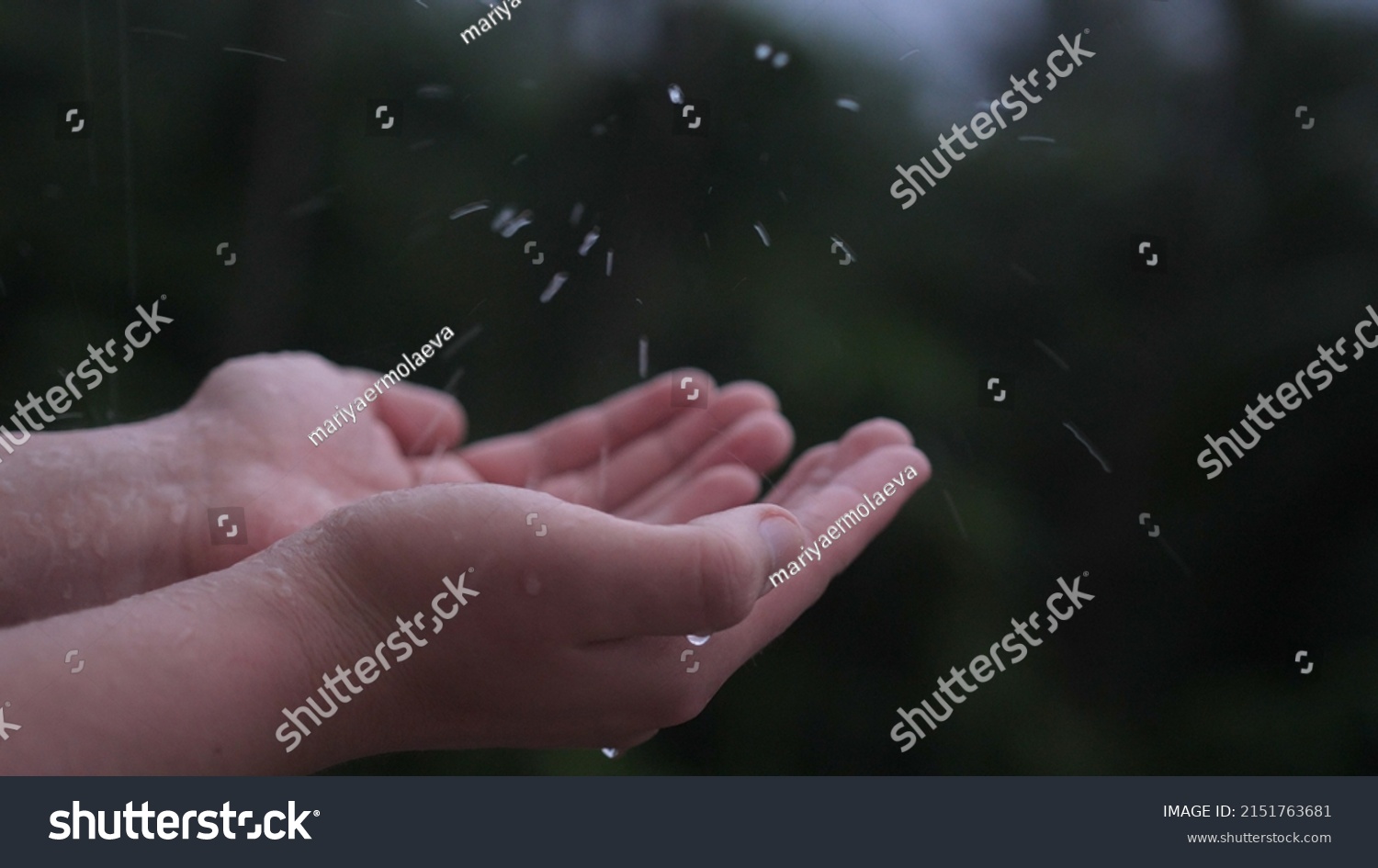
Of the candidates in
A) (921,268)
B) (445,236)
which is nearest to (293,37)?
(445,236)

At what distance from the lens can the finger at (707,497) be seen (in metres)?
0.62

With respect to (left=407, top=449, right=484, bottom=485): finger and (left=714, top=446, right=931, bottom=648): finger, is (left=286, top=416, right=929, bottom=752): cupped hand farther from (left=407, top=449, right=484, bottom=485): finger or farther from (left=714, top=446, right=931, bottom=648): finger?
(left=407, top=449, right=484, bottom=485): finger

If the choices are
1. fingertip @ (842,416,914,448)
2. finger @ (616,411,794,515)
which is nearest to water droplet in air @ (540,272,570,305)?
finger @ (616,411,794,515)

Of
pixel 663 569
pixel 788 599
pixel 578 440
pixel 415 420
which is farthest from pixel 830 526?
pixel 415 420

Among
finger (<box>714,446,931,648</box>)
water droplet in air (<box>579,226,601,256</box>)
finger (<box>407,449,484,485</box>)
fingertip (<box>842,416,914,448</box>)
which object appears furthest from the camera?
water droplet in air (<box>579,226,601,256</box>)

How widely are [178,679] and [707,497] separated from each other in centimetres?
32

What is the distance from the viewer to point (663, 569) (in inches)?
15.1

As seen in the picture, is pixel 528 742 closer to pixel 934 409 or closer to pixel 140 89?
pixel 934 409

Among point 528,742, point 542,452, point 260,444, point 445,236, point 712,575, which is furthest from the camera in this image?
point 445,236

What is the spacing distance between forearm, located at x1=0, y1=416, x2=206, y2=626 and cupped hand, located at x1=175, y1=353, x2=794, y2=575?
15 mm

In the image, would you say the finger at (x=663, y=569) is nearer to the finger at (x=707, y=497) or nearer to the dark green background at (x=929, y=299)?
the finger at (x=707, y=497)

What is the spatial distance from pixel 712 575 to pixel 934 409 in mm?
740

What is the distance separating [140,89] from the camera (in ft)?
3.53

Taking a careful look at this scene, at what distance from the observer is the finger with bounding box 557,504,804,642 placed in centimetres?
38
